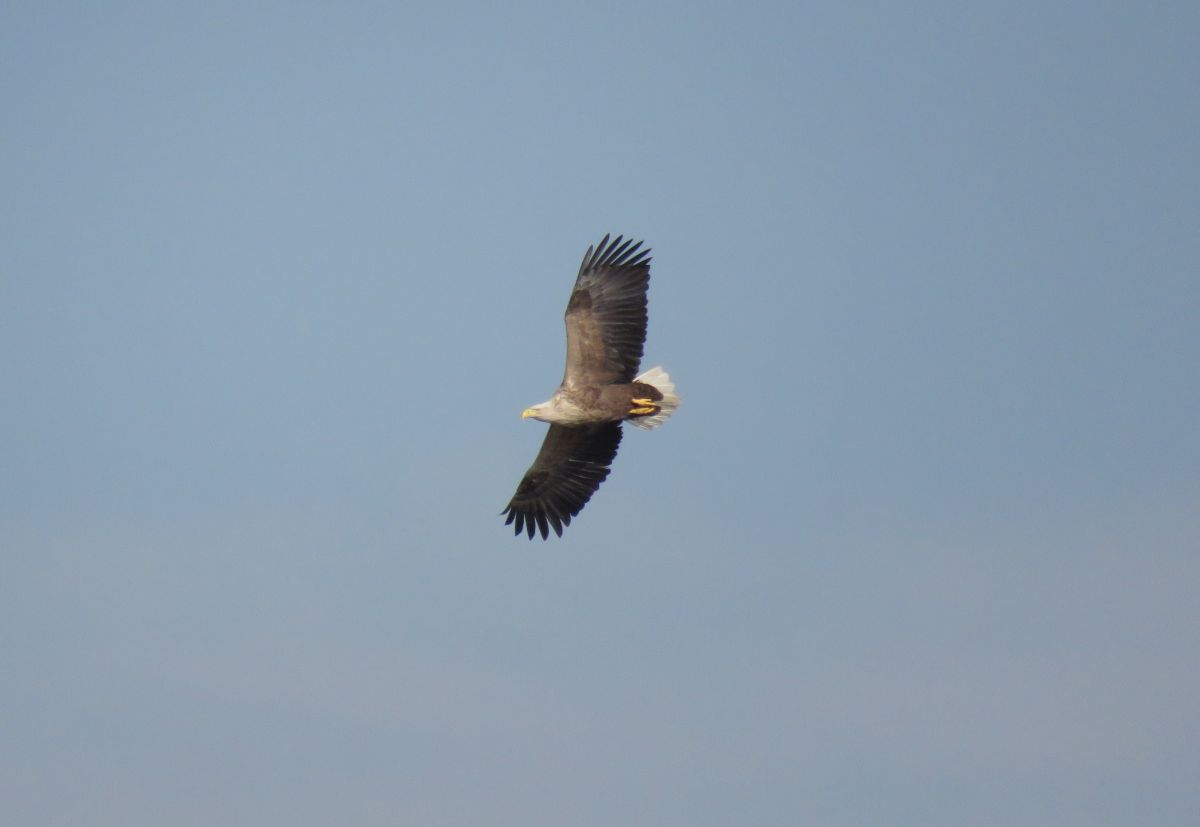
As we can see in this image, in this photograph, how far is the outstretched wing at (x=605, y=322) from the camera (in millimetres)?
26781

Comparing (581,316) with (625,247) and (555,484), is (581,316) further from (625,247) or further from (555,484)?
(555,484)

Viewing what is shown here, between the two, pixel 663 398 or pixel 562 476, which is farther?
pixel 562 476

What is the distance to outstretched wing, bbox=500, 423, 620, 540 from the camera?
28.1 m

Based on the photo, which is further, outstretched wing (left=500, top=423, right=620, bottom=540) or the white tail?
outstretched wing (left=500, top=423, right=620, bottom=540)

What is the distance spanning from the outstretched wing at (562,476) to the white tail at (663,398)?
24.7 inches

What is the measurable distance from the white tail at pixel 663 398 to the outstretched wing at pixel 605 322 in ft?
0.99

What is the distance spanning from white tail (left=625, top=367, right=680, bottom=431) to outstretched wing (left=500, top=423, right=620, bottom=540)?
627 millimetres

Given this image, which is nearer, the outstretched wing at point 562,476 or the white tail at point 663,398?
the white tail at point 663,398

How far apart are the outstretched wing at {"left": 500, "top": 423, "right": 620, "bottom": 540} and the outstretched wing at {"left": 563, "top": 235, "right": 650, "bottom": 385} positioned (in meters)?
1.12

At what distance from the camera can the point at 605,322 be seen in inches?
1057

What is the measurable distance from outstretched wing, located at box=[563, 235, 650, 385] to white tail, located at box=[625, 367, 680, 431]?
30cm

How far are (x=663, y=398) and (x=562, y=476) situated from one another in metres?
2.39

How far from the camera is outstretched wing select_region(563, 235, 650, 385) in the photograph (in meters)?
26.8

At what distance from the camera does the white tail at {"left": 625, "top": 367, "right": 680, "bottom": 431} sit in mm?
27078
